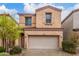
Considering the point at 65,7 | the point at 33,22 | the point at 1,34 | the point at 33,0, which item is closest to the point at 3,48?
the point at 1,34

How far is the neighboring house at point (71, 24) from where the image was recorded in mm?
4898

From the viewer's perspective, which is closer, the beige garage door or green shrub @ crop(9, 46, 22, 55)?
green shrub @ crop(9, 46, 22, 55)

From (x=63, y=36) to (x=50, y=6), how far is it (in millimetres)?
734

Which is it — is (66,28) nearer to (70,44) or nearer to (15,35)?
(70,44)

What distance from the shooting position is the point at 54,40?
5074 millimetres

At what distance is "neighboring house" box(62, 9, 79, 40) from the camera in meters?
4.90

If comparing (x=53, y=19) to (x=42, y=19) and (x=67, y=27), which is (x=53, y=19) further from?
(x=67, y=27)

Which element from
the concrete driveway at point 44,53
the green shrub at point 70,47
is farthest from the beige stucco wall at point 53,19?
the concrete driveway at point 44,53

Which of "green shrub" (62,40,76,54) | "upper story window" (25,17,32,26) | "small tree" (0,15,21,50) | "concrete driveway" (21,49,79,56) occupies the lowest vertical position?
"concrete driveway" (21,49,79,56)

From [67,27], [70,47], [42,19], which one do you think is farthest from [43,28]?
[70,47]

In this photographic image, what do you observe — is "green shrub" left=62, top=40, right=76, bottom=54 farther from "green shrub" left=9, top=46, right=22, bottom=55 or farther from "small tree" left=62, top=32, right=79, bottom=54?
"green shrub" left=9, top=46, right=22, bottom=55

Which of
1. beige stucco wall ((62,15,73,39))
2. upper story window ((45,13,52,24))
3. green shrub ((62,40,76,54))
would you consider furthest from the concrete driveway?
upper story window ((45,13,52,24))

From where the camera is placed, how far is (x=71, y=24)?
4926mm

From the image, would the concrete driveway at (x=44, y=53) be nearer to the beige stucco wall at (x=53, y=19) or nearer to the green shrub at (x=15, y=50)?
the green shrub at (x=15, y=50)
